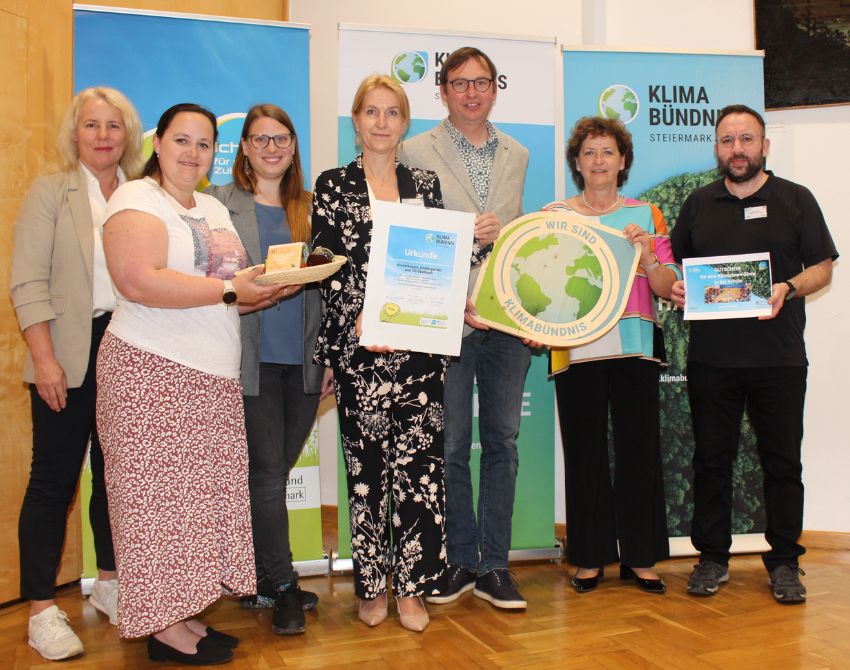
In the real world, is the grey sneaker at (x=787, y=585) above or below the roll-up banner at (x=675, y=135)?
below

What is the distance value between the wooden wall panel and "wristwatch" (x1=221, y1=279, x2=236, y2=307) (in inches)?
56.2

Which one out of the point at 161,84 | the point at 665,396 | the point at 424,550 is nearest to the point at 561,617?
the point at 424,550

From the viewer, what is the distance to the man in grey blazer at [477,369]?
9.98ft

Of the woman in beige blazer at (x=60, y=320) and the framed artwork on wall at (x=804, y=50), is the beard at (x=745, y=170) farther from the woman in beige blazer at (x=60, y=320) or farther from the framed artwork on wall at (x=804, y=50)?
the woman in beige blazer at (x=60, y=320)

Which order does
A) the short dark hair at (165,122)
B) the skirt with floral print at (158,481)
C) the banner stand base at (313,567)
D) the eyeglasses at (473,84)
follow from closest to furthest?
the skirt with floral print at (158,481)
the short dark hair at (165,122)
the eyeglasses at (473,84)
the banner stand base at (313,567)

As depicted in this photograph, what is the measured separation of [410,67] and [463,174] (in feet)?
2.66

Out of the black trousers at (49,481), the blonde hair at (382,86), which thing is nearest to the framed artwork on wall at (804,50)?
the blonde hair at (382,86)

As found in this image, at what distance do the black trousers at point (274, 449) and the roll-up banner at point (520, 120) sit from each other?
695mm

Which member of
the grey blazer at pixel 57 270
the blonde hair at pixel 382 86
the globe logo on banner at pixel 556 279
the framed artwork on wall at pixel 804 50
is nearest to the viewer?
the grey blazer at pixel 57 270

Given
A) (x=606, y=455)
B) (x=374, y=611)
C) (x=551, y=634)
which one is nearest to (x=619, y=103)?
(x=606, y=455)

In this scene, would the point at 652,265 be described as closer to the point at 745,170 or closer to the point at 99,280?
the point at 745,170

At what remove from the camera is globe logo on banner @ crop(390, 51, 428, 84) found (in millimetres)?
3545

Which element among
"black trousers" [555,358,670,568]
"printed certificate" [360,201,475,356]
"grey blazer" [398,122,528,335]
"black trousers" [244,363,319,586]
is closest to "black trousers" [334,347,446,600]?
"printed certificate" [360,201,475,356]

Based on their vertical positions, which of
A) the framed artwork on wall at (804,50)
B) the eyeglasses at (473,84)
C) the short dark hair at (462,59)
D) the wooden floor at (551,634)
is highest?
the framed artwork on wall at (804,50)
